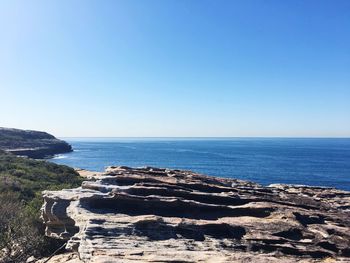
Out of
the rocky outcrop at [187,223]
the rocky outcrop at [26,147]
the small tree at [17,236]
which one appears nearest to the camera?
the rocky outcrop at [187,223]

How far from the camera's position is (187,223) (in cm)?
2120

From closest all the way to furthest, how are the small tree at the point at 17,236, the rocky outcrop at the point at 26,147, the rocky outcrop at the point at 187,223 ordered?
the rocky outcrop at the point at 187,223 → the small tree at the point at 17,236 → the rocky outcrop at the point at 26,147

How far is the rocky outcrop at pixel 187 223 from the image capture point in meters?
18.7

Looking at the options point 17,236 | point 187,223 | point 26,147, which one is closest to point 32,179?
point 17,236

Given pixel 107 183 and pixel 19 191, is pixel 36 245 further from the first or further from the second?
pixel 19 191

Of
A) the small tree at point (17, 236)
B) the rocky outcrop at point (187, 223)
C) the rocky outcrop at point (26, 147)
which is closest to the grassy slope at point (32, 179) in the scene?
the small tree at point (17, 236)

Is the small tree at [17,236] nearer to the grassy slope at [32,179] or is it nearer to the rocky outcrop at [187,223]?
the rocky outcrop at [187,223]

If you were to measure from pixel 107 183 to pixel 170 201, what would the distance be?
5.57 m

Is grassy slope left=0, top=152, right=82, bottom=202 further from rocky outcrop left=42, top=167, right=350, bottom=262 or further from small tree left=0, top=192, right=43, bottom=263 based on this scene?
rocky outcrop left=42, top=167, right=350, bottom=262

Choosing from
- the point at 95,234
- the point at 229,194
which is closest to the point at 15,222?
the point at 95,234

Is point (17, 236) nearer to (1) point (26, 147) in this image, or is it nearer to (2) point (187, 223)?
(2) point (187, 223)

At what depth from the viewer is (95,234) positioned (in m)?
19.5

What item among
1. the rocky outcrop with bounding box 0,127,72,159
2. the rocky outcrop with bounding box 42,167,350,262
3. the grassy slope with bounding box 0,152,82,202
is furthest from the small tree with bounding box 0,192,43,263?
the rocky outcrop with bounding box 0,127,72,159

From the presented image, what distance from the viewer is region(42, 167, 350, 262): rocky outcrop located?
1873 cm
